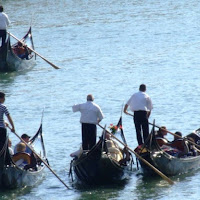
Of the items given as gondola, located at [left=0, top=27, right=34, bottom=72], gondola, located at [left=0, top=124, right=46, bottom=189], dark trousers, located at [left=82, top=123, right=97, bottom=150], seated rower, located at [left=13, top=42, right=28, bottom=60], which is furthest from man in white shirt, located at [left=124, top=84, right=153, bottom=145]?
seated rower, located at [left=13, top=42, right=28, bottom=60]

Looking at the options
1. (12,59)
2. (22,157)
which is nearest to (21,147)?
(22,157)

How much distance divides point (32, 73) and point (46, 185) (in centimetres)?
813

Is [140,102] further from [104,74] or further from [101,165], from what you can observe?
[104,74]

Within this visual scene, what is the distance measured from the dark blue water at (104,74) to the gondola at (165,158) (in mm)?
118

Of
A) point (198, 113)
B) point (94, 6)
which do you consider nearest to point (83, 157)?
point (198, 113)

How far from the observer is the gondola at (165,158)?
31.1ft

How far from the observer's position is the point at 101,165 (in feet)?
30.0

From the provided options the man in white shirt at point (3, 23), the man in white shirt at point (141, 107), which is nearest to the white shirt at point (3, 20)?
the man in white shirt at point (3, 23)

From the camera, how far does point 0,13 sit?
16.4 meters

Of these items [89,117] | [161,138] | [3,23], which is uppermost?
[3,23]

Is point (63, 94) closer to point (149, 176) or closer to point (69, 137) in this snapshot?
point (69, 137)

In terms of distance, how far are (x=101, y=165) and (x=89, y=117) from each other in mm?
613

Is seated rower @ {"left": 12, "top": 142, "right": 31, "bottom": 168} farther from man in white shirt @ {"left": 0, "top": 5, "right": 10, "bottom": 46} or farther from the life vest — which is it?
man in white shirt @ {"left": 0, "top": 5, "right": 10, "bottom": 46}

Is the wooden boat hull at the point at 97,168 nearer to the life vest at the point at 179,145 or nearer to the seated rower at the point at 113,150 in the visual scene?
the seated rower at the point at 113,150
